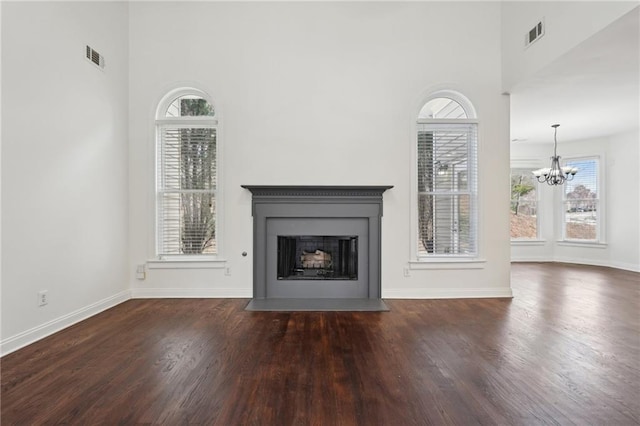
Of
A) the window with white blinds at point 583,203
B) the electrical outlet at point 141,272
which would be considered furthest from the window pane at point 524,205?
the electrical outlet at point 141,272

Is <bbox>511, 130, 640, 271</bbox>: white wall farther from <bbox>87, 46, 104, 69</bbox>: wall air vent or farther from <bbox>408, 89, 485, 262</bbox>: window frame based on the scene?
<bbox>87, 46, 104, 69</bbox>: wall air vent

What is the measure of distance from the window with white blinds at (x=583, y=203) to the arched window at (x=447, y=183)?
4.66 metres

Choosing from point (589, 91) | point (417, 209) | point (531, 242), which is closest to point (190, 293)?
point (417, 209)

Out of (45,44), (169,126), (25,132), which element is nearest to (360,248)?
(169,126)

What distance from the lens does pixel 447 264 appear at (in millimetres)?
3949

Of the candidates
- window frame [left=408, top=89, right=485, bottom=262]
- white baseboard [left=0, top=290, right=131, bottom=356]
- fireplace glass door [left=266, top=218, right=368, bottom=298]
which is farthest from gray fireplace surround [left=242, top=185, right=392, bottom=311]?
white baseboard [left=0, top=290, right=131, bottom=356]

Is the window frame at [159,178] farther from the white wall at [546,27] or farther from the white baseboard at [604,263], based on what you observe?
the white baseboard at [604,263]

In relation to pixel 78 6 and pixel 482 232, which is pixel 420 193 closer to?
pixel 482 232

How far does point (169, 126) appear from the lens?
13.2 feet

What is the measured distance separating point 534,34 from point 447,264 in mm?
2762

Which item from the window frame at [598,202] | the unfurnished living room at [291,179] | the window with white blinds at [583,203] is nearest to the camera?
the unfurnished living room at [291,179]

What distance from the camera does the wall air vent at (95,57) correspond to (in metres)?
3.26

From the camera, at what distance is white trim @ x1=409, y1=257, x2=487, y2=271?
12.9ft

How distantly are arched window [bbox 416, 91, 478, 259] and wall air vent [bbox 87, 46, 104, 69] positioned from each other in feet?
12.4
